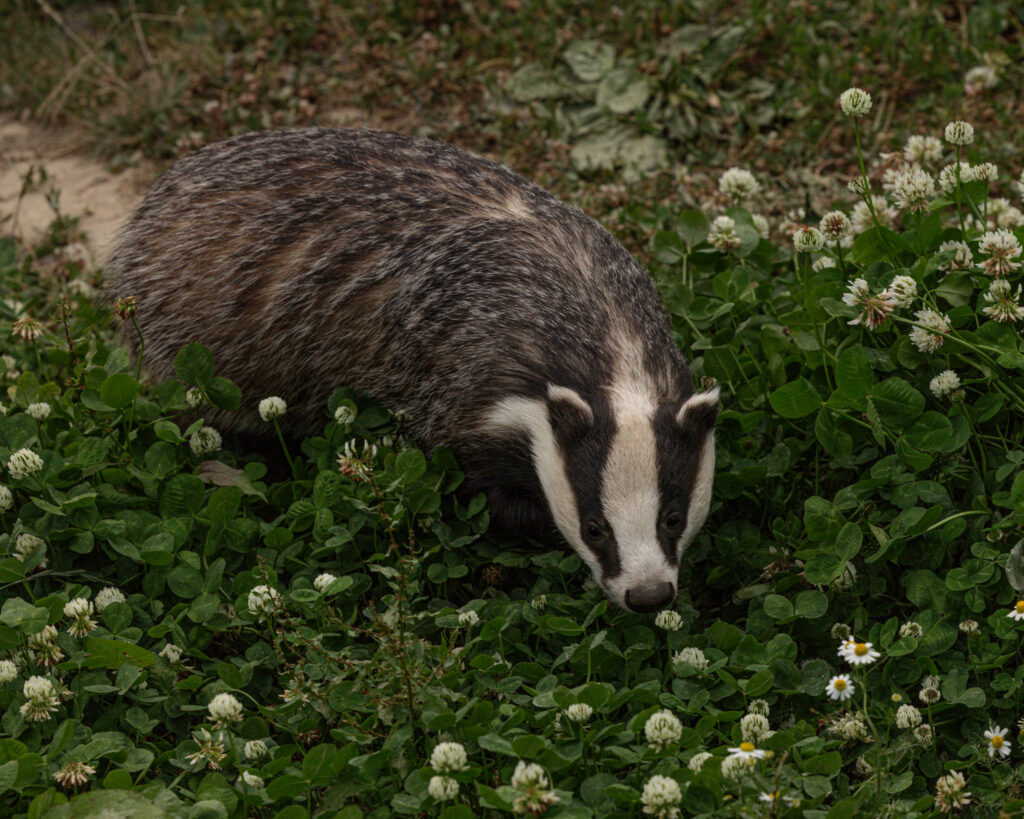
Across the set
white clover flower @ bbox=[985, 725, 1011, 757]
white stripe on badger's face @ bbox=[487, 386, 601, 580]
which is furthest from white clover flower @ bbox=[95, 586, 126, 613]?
white clover flower @ bbox=[985, 725, 1011, 757]

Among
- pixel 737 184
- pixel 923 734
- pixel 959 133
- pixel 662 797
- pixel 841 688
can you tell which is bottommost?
pixel 923 734

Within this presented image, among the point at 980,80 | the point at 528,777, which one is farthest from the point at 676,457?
the point at 980,80

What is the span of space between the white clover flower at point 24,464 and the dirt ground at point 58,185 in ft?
9.03

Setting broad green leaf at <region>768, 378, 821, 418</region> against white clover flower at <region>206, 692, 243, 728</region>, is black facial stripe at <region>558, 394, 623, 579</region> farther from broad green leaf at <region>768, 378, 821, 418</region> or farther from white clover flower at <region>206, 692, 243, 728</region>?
white clover flower at <region>206, 692, 243, 728</region>

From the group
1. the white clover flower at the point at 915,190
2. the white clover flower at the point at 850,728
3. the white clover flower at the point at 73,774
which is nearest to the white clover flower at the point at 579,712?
the white clover flower at the point at 850,728

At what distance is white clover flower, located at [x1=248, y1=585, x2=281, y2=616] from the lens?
3.94 m

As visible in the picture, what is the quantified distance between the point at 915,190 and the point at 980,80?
2.74 m

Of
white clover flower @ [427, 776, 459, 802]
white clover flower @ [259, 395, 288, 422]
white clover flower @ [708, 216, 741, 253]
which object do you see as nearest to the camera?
white clover flower @ [427, 776, 459, 802]

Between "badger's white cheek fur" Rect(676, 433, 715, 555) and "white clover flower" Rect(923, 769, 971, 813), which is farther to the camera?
"badger's white cheek fur" Rect(676, 433, 715, 555)

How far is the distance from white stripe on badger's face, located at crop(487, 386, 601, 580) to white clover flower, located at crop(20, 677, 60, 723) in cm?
173

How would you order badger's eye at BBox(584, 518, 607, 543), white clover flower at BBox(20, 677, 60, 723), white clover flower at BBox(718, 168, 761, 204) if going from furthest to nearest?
white clover flower at BBox(718, 168, 761, 204)
badger's eye at BBox(584, 518, 607, 543)
white clover flower at BBox(20, 677, 60, 723)

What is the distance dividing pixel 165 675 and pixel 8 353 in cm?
266

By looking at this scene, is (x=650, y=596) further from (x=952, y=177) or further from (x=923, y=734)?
(x=952, y=177)

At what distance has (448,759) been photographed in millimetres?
3303
